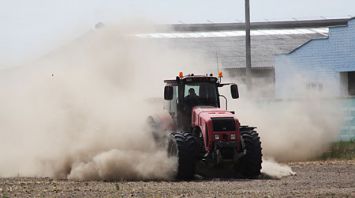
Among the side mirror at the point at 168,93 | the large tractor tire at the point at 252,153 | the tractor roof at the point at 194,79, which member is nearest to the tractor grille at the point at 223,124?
the large tractor tire at the point at 252,153

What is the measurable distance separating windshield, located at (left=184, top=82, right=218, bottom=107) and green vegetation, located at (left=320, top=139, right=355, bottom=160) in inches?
304

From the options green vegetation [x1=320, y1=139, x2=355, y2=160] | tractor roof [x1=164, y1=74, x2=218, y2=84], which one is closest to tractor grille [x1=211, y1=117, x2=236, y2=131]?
tractor roof [x1=164, y1=74, x2=218, y2=84]

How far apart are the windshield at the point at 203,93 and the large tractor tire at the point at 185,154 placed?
202 centimetres

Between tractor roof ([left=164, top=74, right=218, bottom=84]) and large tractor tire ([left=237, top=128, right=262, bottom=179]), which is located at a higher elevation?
tractor roof ([left=164, top=74, right=218, bottom=84])

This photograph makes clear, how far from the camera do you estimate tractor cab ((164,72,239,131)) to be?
23.2m

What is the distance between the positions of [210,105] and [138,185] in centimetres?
435

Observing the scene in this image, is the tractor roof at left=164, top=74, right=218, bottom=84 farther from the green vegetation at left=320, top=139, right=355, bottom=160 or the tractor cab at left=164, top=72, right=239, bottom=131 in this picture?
the green vegetation at left=320, top=139, right=355, bottom=160

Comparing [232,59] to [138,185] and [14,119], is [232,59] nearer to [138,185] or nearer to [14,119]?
[14,119]

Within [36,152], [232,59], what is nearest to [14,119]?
[36,152]

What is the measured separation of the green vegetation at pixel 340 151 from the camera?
2969 cm

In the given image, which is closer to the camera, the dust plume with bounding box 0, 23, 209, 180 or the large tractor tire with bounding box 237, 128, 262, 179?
the large tractor tire with bounding box 237, 128, 262, 179

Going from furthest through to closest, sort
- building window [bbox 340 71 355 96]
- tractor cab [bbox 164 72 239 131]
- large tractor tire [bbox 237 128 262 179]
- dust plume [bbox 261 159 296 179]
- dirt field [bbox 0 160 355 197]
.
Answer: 1. building window [bbox 340 71 355 96]
2. tractor cab [bbox 164 72 239 131]
3. dust plume [bbox 261 159 296 179]
4. large tractor tire [bbox 237 128 262 179]
5. dirt field [bbox 0 160 355 197]

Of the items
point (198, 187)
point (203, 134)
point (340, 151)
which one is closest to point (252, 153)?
point (203, 134)

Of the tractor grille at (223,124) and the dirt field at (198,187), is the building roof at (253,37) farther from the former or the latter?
the dirt field at (198,187)
